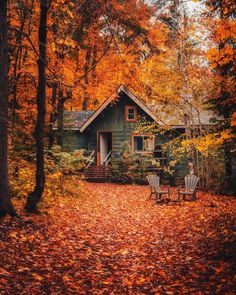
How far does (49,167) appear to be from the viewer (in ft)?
45.8

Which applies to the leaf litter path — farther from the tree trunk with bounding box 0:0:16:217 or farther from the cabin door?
the cabin door

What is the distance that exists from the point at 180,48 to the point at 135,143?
9.47 metres

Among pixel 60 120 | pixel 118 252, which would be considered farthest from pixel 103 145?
pixel 118 252

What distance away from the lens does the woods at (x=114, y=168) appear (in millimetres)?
6533

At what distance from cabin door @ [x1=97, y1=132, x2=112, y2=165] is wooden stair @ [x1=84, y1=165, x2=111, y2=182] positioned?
7.66ft

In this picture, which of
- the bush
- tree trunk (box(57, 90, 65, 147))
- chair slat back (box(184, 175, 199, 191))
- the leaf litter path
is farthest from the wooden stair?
the leaf litter path

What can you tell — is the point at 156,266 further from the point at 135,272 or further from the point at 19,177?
the point at 19,177

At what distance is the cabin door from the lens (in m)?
26.1

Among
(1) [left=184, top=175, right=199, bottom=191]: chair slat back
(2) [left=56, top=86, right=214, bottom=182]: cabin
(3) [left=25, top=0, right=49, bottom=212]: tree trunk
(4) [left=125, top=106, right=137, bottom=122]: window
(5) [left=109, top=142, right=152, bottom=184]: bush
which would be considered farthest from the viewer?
(4) [left=125, top=106, right=137, bottom=122]: window

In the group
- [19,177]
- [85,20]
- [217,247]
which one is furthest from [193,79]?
[217,247]

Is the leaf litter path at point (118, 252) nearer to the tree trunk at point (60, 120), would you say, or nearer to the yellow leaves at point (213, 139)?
the yellow leaves at point (213, 139)

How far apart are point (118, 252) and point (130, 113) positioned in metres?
18.3

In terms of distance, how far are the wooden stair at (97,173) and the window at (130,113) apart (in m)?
4.12

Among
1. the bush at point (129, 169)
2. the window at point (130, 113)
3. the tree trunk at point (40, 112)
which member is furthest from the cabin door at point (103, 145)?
the tree trunk at point (40, 112)
